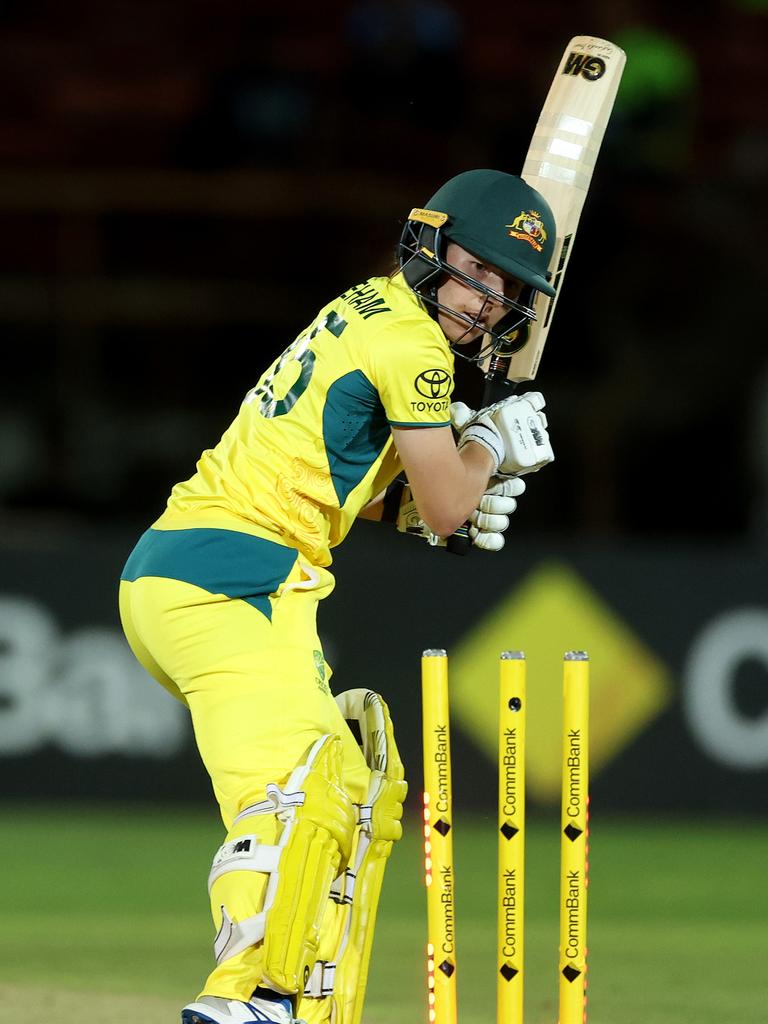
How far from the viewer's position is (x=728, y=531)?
816 centimetres

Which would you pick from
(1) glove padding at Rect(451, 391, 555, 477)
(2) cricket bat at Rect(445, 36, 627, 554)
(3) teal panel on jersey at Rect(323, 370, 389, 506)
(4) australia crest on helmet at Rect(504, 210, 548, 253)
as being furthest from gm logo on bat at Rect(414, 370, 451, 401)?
(2) cricket bat at Rect(445, 36, 627, 554)

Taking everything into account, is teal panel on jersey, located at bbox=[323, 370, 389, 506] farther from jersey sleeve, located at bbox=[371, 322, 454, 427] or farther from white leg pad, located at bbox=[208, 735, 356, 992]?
white leg pad, located at bbox=[208, 735, 356, 992]

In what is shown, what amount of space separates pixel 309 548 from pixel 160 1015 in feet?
4.23

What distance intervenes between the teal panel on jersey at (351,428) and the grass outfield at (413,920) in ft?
4.52

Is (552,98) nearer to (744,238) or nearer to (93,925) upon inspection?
(93,925)

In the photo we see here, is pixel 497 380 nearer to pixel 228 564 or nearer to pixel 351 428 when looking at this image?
pixel 351 428

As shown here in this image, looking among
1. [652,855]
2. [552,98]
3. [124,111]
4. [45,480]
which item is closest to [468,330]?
[552,98]

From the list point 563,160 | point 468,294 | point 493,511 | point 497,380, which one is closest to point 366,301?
point 468,294

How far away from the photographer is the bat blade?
12.1ft

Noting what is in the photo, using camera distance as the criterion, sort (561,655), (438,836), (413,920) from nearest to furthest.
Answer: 1. (438,836)
2. (413,920)
3. (561,655)

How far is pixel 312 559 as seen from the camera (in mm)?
3266

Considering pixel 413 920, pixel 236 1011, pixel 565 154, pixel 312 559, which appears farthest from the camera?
pixel 413 920

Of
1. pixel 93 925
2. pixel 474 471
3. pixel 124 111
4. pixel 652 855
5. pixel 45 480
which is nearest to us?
pixel 474 471

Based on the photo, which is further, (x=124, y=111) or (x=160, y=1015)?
(x=124, y=111)
